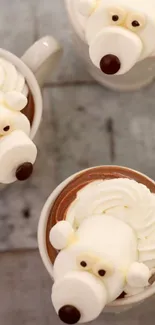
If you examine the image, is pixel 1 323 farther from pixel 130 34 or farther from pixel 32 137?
pixel 130 34

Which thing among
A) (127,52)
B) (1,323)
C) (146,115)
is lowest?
(1,323)

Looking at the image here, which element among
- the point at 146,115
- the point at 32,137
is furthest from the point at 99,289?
the point at 146,115

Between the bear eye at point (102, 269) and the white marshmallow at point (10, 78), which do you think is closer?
the bear eye at point (102, 269)

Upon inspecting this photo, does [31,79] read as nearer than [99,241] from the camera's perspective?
No

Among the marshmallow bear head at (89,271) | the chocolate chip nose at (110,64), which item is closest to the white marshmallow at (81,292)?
the marshmallow bear head at (89,271)

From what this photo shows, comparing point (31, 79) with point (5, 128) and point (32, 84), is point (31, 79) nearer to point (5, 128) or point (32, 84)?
point (32, 84)

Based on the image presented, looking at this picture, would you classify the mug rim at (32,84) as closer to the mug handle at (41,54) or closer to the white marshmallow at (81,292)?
the mug handle at (41,54)

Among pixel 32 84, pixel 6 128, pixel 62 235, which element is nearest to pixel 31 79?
pixel 32 84
